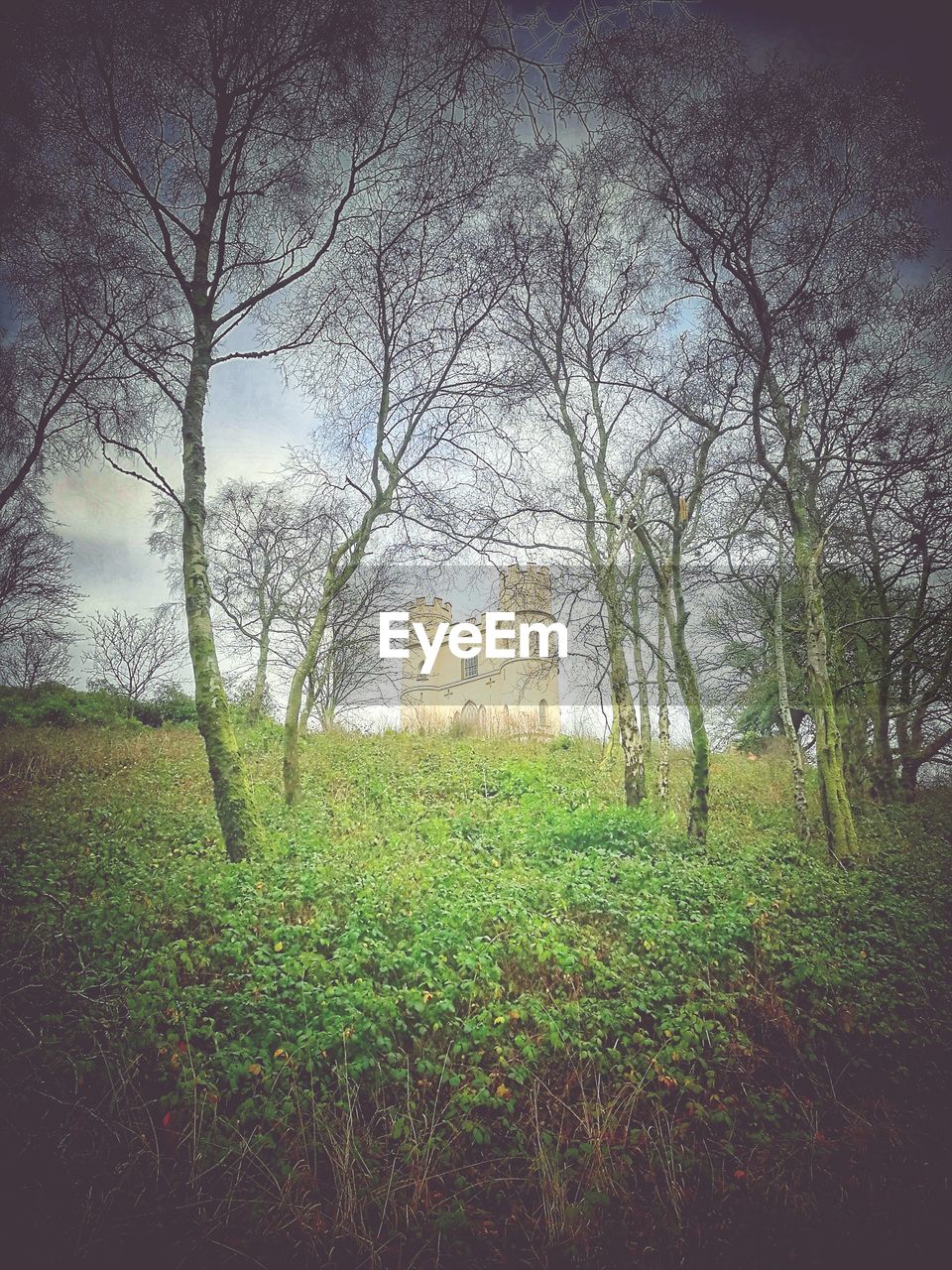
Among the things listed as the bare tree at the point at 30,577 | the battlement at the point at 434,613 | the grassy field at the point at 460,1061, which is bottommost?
the grassy field at the point at 460,1061

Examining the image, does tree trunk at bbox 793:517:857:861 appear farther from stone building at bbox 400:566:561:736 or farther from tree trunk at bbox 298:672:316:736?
tree trunk at bbox 298:672:316:736

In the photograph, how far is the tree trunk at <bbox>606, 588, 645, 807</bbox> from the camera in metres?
8.73

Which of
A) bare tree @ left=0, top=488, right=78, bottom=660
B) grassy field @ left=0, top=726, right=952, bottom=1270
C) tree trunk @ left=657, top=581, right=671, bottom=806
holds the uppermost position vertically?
bare tree @ left=0, top=488, right=78, bottom=660

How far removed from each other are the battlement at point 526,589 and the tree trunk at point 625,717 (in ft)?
3.91

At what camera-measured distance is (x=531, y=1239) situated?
2.15m

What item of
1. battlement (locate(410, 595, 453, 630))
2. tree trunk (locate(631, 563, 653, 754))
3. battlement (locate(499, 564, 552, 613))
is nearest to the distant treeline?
battlement (locate(499, 564, 552, 613))

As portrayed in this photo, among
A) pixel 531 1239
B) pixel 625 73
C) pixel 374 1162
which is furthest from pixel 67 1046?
pixel 625 73

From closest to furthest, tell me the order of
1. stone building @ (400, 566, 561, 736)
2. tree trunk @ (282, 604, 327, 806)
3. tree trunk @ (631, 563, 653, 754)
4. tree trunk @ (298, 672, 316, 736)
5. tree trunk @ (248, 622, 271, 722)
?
tree trunk @ (282, 604, 327, 806)
stone building @ (400, 566, 561, 736)
tree trunk @ (631, 563, 653, 754)
tree trunk @ (298, 672, 316, 736)
tree trunk @ (248, 622, 271, 722)

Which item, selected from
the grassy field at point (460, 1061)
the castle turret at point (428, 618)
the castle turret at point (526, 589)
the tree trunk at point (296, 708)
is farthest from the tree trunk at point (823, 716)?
the castle turret at point (428, 618)

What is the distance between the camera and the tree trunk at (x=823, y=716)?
276 inches

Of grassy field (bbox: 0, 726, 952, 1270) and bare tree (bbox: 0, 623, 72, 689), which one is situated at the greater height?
bare tree (bbox: 0, 623, 72, 689)

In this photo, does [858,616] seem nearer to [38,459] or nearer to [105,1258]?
[105,1258]

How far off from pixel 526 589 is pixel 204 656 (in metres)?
5.43

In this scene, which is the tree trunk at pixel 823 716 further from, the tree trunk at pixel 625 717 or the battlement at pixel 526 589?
the battlement at pixel 526 589
